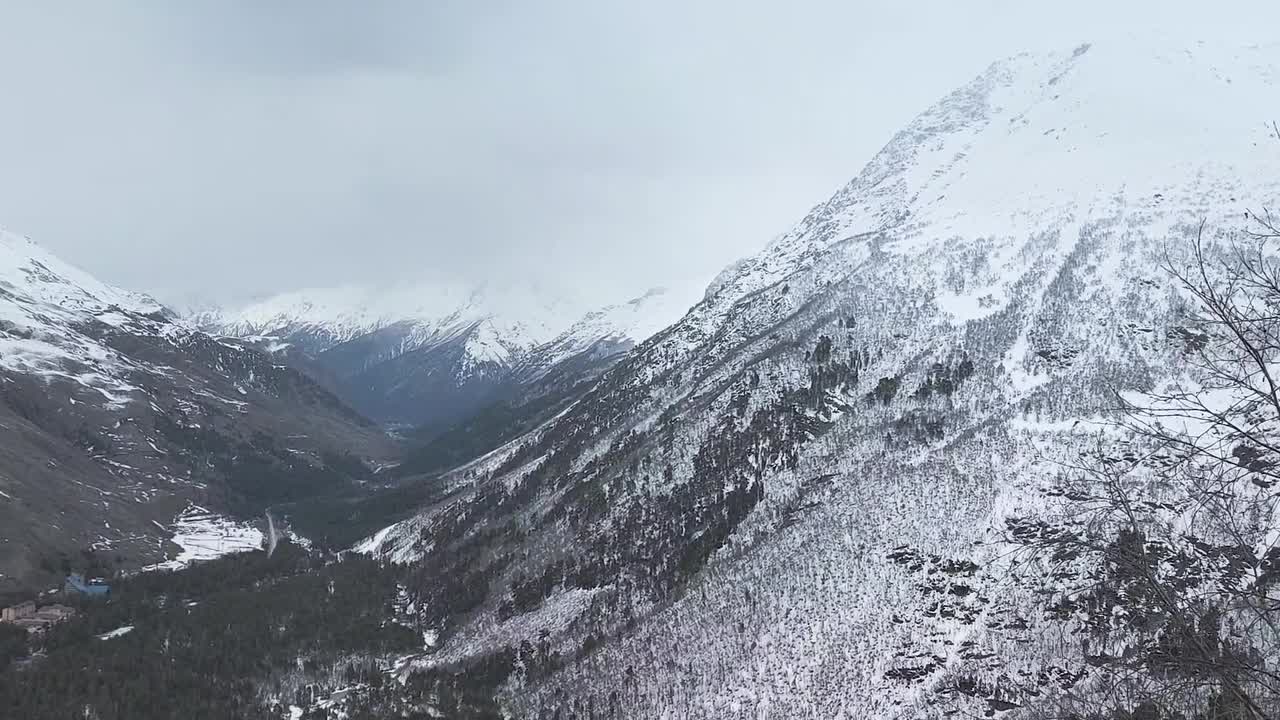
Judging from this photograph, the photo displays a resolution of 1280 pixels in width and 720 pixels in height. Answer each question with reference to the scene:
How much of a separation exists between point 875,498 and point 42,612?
556ft

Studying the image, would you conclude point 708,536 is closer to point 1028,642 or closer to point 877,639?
point 877,639

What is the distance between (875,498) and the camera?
131 metres

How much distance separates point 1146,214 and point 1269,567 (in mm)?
191892

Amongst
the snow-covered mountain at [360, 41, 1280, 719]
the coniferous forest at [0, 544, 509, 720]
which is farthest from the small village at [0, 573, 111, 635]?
the snow-covered mountain at [360, 41, 1280, 719]

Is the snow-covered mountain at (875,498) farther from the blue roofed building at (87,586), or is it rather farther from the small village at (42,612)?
the blue roofed building at (87,586)

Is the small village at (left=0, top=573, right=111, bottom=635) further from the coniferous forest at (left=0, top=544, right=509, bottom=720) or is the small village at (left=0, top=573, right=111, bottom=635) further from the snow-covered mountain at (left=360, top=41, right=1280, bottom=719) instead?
the snow-covered mountain at (left=360, top=41, right=1280, bottom=719)

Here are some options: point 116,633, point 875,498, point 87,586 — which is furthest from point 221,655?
point 875,498

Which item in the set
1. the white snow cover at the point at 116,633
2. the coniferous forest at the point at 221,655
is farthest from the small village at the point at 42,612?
the white snow cover at the point at 116,633

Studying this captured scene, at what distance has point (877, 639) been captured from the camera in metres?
105

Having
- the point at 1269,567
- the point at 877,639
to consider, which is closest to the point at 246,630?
the point at 877,639

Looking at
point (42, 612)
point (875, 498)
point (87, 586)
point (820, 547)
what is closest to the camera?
point (820, 547)

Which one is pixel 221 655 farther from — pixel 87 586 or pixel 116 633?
pixel 87 586

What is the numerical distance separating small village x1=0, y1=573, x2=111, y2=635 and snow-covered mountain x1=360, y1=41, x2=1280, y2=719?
71.1 metres

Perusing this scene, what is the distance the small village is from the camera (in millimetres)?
159375
